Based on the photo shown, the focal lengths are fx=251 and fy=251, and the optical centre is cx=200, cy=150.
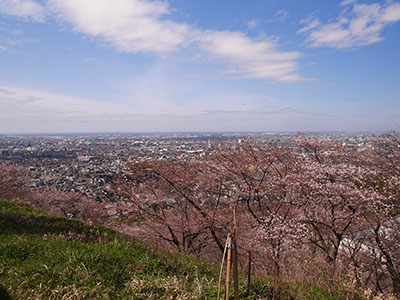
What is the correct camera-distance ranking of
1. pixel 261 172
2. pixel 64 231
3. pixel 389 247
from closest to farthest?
pixel 64 231 → pixel 389 247 → pixel 261 172

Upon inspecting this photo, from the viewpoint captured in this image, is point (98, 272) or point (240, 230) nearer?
point (98, 272)

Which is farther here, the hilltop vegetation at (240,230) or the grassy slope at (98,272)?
the hilltop vegetation at (240,230)

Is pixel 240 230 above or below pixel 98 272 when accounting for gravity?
below

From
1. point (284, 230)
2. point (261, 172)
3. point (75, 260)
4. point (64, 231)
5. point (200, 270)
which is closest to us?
point (75, 260)

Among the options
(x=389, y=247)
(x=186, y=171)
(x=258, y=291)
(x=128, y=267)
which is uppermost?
(x=186, y=171)

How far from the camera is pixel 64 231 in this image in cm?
639

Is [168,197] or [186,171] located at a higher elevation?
[186,171]

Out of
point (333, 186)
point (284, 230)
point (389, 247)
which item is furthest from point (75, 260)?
point (389, 247)

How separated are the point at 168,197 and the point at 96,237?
471cm

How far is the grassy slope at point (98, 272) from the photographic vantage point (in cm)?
367

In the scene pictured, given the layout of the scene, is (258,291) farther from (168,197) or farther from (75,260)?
(168,197)

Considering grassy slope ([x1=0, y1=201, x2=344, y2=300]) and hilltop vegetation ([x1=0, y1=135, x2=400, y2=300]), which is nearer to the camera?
grassy slope ([x1=0, y1=201, x2=344, y2=300])

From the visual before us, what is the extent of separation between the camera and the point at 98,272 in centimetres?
423

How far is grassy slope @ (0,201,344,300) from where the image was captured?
3672 mm
